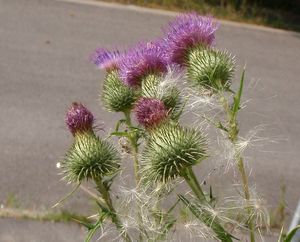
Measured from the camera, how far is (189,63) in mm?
1590

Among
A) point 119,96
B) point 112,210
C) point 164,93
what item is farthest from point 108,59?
point 112,210

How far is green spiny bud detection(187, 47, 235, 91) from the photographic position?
150 cm

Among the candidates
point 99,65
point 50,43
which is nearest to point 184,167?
point 99,65

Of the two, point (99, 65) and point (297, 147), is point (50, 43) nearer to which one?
point (297, 147)

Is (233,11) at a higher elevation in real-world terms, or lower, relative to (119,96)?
lower

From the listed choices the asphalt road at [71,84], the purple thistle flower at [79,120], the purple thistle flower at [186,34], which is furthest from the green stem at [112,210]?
the asphalt road at [71,84]

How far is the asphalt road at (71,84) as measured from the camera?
5.55 metres

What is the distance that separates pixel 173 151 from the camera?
4.73 ft

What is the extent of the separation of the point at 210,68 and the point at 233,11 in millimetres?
9830

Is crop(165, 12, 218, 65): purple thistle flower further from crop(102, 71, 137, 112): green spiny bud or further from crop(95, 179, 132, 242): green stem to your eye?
crop(95, 179, 132, 242): green stem

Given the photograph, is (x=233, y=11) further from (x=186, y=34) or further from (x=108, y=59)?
(x=186, y=34)

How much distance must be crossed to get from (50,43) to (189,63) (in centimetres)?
723

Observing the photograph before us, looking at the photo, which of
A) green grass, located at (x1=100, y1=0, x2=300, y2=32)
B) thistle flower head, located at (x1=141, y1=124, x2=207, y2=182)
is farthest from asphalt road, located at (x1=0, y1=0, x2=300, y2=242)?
thistle flower head, located at (x1=141, y1=124, x2=207, y2=182)

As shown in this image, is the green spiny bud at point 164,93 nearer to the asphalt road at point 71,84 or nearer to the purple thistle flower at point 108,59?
the purple thistle flower at point 108,59
